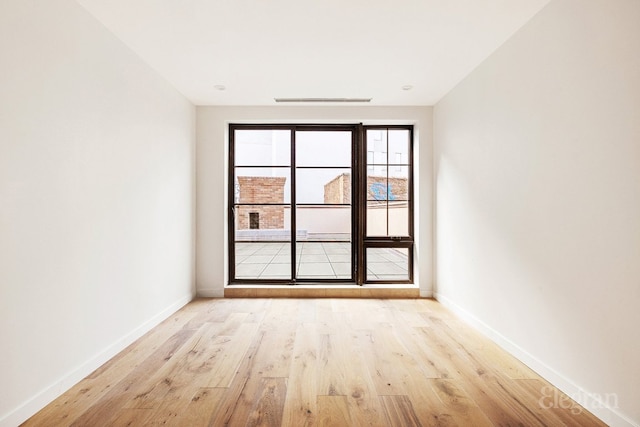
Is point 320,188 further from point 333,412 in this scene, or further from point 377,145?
point 333,412

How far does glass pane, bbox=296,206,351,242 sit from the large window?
1 centimetres

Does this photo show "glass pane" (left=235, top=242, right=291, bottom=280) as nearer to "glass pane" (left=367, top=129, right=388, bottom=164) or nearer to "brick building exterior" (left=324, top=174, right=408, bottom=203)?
"brick building exterior" (left=324, top=174, right=408, bottom=203)

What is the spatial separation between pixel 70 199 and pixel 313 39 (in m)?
2.08

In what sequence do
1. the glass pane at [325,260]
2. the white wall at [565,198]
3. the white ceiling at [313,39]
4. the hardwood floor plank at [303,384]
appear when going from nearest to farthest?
1. the white wall at [565,198]
2. the hardwood floor plank at [303,384]
3. the white ceiling at [313,39]
4. the glass pane at [325,260]

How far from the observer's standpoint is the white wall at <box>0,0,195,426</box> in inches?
63.1

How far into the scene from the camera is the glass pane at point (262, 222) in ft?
13.8

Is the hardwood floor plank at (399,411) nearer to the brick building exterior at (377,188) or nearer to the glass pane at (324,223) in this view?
the glass pane at (324,223)

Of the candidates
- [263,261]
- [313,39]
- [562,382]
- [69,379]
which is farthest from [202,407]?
[263,261]

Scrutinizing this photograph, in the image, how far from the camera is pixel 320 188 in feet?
13.9

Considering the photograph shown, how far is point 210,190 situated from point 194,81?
1.34 meters

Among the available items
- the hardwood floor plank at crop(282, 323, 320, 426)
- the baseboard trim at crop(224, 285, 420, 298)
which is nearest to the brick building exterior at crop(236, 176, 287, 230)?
the baseboard trim at crop(224, 285, 420, 298)

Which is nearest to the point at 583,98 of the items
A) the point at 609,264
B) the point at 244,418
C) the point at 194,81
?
Result: the point at 609,264

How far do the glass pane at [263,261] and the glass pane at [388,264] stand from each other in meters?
1.30

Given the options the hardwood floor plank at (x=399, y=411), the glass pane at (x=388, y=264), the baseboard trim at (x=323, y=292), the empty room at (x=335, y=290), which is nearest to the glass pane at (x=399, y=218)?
the glass pane at (x=388, y=264)
